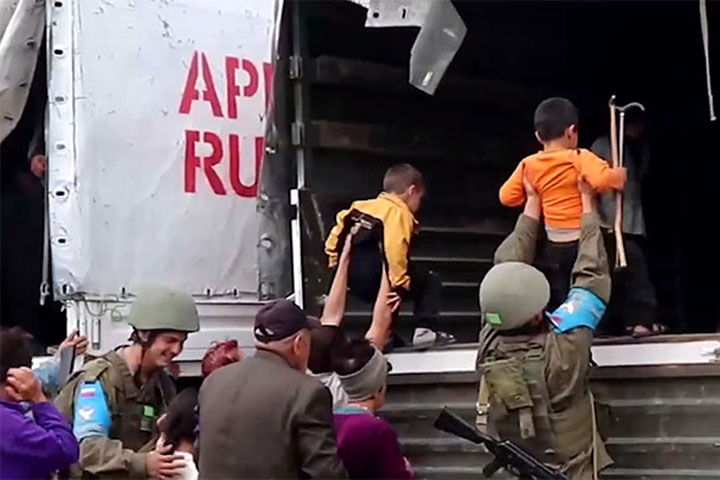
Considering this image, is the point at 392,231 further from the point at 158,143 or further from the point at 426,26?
the point at 158,143

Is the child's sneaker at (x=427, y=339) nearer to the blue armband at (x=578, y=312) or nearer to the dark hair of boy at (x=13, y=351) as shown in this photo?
the blue armband at (x=578, y=312)

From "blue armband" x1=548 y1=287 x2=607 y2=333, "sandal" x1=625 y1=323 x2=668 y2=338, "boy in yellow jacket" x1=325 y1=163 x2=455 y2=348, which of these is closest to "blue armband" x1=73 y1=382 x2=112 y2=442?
"boy in yellow jacket" x1=325 y1=163 x2=455 y2=348

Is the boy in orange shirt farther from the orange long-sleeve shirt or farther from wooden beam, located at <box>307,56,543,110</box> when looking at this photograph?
wooden beam, located at <box>307,56,543,110</box>

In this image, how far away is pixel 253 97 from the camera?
6.52m

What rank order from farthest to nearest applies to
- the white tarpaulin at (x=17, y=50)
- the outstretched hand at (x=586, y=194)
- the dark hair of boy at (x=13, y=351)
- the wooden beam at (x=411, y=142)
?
1. the wooden beam at (x=411, y=142)
2. the white tarpaulin at (x=17, y=50)
3. the outstretched hand at (x=586, y=194)
4. the dark hair of boy at (x=13, y=351)

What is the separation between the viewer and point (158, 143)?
6086 mm

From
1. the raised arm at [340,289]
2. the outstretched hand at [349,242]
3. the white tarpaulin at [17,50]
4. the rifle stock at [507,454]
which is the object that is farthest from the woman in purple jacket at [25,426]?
the white tarpaulin at [17,50]

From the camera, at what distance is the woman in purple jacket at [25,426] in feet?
12.8

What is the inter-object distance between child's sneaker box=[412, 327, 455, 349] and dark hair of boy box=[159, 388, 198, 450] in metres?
1.55

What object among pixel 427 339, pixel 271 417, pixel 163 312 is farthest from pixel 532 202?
pixel 271 417

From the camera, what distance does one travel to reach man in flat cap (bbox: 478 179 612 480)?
14.7ft

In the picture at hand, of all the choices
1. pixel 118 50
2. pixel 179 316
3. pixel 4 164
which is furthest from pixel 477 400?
pixel 4 164

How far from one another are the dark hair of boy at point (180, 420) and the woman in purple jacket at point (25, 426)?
16.4 inches

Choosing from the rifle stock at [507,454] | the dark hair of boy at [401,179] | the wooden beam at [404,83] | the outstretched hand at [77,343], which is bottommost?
the rifle stock at [507,454]
